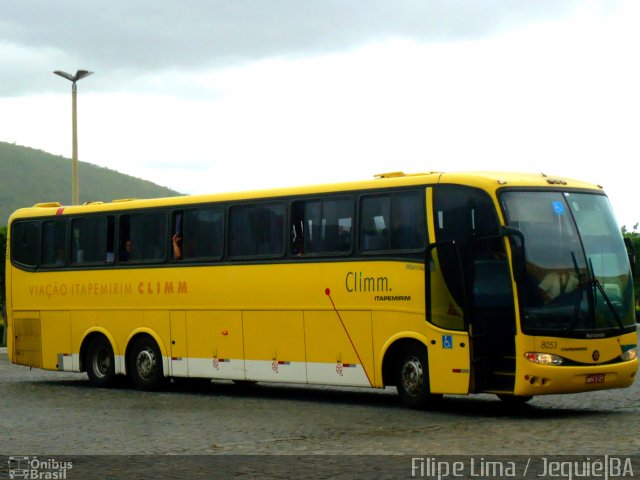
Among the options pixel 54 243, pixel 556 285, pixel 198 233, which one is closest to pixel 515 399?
pixel 556 285

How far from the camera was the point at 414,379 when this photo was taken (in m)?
19.3

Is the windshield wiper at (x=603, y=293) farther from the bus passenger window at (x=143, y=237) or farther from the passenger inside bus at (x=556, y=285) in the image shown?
the bus passenger window at (x=143, y=237)

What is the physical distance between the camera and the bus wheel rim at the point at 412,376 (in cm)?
1917

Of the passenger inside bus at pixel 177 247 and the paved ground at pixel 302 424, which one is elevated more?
Answer: the passenger inside bus at pixel 177 247

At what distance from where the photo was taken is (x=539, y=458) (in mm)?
12953

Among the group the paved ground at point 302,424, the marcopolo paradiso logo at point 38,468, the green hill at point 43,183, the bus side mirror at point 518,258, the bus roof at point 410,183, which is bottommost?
the paved ground at point 302,424

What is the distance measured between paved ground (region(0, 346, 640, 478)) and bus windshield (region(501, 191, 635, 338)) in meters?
1.28

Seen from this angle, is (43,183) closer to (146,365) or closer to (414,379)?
(146,365)

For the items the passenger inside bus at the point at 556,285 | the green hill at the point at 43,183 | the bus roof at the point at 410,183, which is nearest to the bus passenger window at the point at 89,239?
the bus roof at the point at 410,183

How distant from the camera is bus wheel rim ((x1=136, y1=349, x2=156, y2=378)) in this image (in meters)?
24.5

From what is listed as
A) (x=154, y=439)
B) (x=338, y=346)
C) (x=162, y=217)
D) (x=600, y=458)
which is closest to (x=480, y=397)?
(x=338, y=346)

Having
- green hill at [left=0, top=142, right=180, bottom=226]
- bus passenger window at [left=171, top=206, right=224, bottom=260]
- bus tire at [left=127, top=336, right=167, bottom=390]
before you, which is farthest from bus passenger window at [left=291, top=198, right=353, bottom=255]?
green hill at [left=0, top=142, right=180, bottom=226]

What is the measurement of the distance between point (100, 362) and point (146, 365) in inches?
63.9

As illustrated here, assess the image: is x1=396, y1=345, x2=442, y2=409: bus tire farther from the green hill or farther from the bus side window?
the green hill
